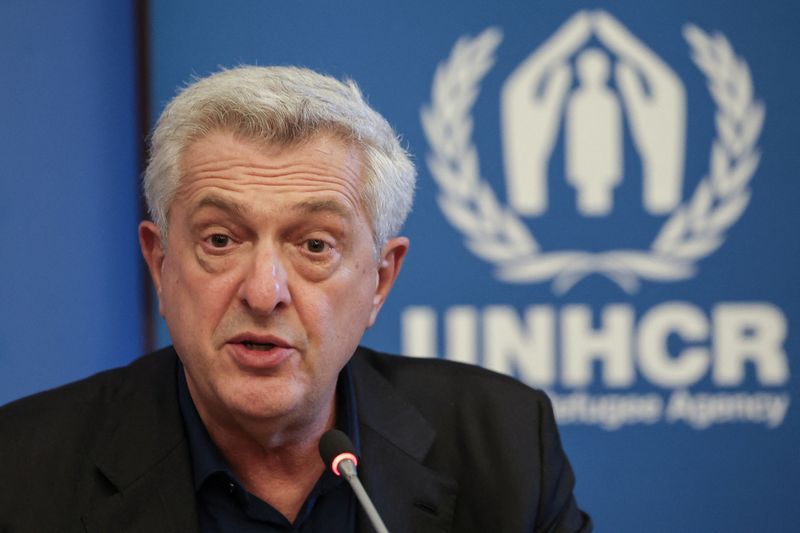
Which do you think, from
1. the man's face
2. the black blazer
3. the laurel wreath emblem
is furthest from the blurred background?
the man's face

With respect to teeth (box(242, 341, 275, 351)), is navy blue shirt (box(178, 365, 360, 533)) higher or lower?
lower

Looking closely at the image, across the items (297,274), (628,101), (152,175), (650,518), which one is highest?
(628,101)

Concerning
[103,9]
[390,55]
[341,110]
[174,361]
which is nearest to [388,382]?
[174,361]

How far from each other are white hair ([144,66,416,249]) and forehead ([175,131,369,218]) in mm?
15

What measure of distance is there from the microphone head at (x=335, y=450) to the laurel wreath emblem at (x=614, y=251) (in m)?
1.23

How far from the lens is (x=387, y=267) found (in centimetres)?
193

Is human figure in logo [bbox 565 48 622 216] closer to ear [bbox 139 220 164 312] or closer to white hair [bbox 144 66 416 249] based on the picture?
white hair [bbox 144 66 416 249]

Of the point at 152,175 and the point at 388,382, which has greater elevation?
the point at 152,175

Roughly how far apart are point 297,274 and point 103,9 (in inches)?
50.5

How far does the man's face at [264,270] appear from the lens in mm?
1644

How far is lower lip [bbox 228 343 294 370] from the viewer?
1637mm

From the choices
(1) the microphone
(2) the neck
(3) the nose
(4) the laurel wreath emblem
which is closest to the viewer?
(1) the microphone

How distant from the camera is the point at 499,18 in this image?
268 cm

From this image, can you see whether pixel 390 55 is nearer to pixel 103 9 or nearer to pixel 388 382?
pixel 103 9
